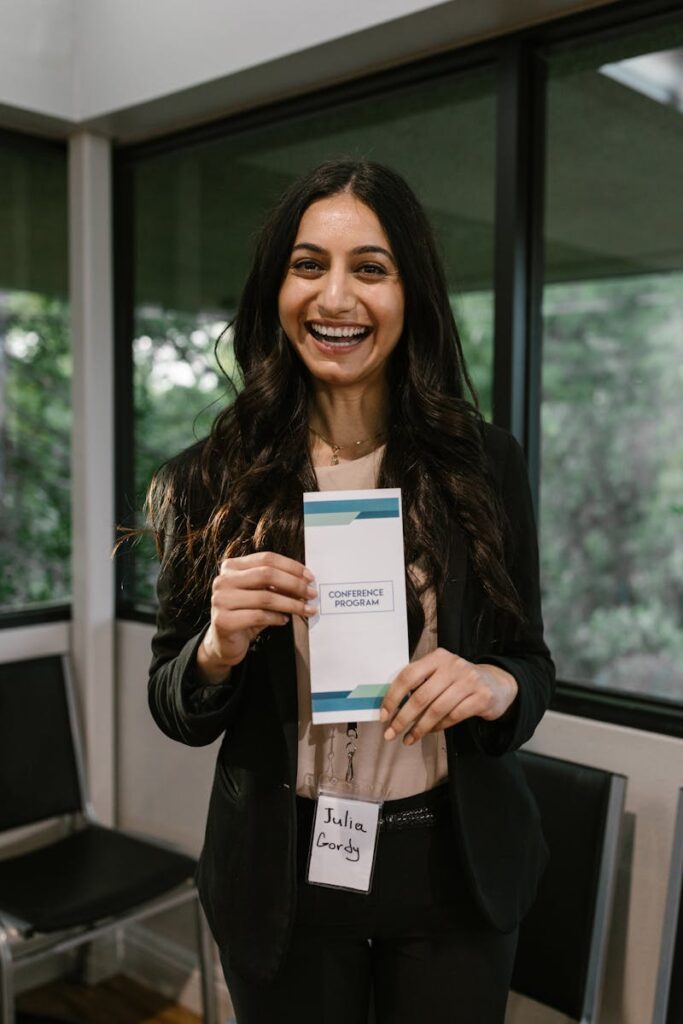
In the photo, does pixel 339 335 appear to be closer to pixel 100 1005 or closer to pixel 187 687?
pixel 187 687

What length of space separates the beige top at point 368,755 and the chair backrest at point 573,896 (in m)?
0.76

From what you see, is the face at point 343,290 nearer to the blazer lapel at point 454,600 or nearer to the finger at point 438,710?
the blazer lapel at point 454,600

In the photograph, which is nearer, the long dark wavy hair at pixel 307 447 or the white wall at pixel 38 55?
the long dark wavy hair at pixel 307 447

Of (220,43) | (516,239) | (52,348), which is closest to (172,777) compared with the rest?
(52,348)

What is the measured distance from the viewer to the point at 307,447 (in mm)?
1336

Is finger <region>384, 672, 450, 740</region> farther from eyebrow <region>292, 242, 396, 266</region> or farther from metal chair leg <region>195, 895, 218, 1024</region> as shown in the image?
metal chair leg <region>195, 895, 218, 1024</region>

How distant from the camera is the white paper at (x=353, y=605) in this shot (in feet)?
3.87

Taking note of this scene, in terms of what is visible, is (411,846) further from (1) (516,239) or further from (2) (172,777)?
(2) (172,777)

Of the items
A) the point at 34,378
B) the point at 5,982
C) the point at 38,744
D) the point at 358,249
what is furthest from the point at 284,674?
the point at 34,378

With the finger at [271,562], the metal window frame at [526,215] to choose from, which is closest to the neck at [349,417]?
the finger at [271,562]

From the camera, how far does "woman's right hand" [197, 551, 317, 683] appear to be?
1131 mm

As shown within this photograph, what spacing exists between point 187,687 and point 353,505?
11.8 inches

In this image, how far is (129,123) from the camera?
2822 mm

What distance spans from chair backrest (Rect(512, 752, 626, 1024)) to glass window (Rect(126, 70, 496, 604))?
99 cm
